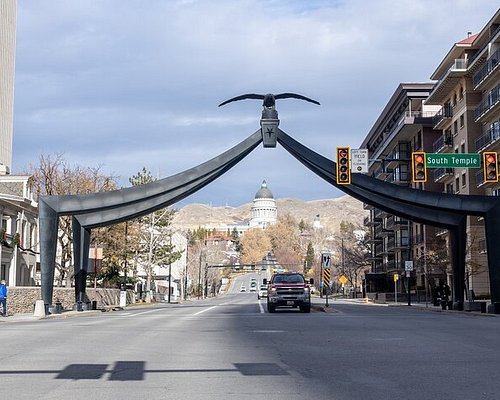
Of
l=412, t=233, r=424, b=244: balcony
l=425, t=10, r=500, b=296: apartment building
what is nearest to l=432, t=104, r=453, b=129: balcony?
l=425, t=10, r=500, b=296: apartment building

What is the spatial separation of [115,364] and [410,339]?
8390mm

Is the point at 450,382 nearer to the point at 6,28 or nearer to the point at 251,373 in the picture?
the point at 251,373

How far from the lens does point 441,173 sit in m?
74.9

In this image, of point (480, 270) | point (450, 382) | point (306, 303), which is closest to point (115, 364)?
point (450, 382)

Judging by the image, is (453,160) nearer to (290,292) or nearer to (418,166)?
(418,166)

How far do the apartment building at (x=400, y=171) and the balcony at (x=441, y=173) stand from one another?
167 centimetres

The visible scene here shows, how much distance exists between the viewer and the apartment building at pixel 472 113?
2325 inches

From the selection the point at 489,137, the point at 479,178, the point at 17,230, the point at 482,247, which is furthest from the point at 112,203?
the point at 482,247

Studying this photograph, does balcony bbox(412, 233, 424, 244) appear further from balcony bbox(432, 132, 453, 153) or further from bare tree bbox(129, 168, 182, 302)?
bare tree bbox(129, 168, 182, 302)

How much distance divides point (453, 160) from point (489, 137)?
2872cm

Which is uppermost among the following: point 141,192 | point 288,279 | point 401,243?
point 141,192

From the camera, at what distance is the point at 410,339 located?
18.8 metres

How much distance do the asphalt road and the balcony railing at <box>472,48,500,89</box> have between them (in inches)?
1576

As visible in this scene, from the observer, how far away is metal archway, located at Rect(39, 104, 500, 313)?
38.3m
